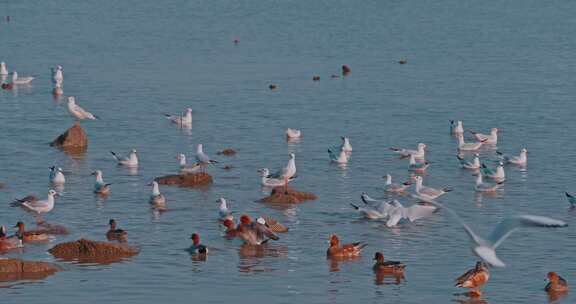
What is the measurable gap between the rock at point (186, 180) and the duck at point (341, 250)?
7.68 m

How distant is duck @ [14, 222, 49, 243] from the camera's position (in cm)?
2588

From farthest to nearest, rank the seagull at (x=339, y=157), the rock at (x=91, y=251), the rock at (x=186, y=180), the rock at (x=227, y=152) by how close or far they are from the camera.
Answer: the rock at (x=227, y=152) < the seagull at (x=339, y=157) < the rock at (x=186, y=180) < the rock at (x=91, y=251)

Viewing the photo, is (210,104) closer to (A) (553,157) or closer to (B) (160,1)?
(A) (553,157)

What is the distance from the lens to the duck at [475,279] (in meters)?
22.7

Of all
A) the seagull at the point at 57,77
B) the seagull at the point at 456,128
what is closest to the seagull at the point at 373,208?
Answer: the seagull at the point at 456,128

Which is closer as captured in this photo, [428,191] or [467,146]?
[428,191]

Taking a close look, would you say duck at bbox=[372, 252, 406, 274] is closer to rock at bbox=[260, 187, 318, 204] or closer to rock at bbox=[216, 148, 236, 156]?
rock at bbox=[260, 187, 318, 204]

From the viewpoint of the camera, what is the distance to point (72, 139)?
3741cm

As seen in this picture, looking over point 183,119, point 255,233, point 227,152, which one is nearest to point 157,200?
point 255,233

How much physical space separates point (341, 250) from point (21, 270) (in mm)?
6150

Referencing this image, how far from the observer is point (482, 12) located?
86375 millimetres

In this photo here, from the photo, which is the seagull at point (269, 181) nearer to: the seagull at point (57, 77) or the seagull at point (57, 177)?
the seagull at point (57, 177)

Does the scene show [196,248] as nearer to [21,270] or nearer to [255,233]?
[255,233]

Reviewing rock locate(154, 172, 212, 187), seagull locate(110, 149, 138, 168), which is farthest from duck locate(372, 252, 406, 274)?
seagull locate(110, 149, 138, 168)
